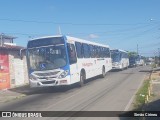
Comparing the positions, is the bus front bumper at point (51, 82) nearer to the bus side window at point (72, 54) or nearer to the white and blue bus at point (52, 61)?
the white and blue bus at point (52, 61)

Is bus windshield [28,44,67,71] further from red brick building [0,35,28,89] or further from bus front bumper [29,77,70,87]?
red brick building [0,35,28,89]

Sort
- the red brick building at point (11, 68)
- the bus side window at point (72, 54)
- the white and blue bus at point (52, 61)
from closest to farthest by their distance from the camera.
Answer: the white and blue bus at point (52, 61) → the bus side window at point (72, 54) → the red brick building at point (11, 68)

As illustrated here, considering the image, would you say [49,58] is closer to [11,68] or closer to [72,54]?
[72,54]

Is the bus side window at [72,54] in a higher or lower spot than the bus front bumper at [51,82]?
higher

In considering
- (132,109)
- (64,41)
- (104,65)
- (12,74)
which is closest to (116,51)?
(104,65)

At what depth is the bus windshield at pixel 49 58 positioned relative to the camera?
65.1 feet

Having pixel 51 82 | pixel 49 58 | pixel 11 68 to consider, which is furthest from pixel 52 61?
pixel 11 68

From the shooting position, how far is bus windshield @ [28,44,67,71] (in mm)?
19844

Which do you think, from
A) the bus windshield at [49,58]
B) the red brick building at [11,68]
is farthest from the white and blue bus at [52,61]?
the red brick building at [11,68]

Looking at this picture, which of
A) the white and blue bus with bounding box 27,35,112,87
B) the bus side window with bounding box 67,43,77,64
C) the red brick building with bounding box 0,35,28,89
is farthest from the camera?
the red brick building with bounding box 0,35,28,89

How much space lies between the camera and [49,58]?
19.9 m

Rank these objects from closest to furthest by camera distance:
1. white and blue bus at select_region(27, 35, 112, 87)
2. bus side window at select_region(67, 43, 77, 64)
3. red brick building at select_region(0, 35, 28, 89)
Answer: white and blue bus at select_region(27, 35, 112, 87) → bus side window at select_region(67, 43, 77, 64) → red brick building at select_region(0, 35, 28, 89)

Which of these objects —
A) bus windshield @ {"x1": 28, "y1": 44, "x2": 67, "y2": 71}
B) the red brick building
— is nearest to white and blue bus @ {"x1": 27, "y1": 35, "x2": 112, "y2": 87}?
bus windshield @ {"x1": 28, "y1": 44, "x2": 67, "y2": 71}

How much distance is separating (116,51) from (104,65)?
1283cm
